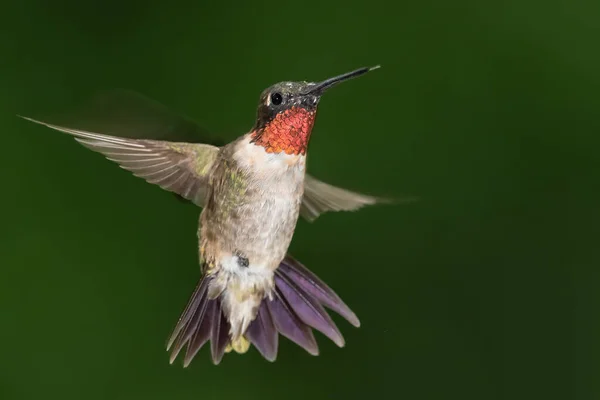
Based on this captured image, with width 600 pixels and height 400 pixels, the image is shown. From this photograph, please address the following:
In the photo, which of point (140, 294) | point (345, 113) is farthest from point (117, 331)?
point (345, 113)

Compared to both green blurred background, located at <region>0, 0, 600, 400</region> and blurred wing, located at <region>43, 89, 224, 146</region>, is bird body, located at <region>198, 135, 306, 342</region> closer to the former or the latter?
blurred wing, located at <region>43, 89, 224, 146</region>

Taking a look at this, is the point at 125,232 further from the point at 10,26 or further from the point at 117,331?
the point at 10,26

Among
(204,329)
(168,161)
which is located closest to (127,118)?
(168,161)

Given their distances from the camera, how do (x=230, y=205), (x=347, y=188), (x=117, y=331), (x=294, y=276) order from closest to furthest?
1. (x=230, y=205)
2. (x=347, y=188)
3. (x=294, y=276)
4. (x=117, y=331)

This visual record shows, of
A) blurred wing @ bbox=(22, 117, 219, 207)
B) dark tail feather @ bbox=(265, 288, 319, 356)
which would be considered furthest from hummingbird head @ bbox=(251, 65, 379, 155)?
dark tail feather @ bbox=(265, 288, 319, 356)

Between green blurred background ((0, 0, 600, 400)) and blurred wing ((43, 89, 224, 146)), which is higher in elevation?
green blurred background ((0, 0, 600, 400))

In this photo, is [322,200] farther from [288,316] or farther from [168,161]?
[168,161]
